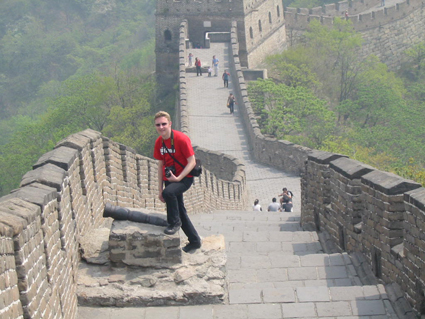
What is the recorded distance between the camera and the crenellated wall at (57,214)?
14.6 ft

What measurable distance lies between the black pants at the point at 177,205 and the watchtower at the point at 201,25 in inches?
1217

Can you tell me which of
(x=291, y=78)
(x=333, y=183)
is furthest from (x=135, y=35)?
(x=333, y=183)

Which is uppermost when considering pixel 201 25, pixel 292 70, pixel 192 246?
pixel 201 25

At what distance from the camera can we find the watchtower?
3788 centimetres

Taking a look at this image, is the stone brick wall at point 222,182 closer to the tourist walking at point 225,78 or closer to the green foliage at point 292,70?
the tourist walking at point 225,78

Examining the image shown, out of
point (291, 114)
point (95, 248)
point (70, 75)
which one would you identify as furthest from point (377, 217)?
point (70, 75)

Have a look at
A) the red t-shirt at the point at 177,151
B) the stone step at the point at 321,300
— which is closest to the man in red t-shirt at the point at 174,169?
the red t-shirt at the point at 177,151

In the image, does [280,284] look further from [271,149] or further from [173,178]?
[271,149]

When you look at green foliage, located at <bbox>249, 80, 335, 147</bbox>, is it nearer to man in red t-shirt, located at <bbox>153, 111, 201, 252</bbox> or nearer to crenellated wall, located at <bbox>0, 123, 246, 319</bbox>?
crenellated wall, located at <bbox>0, 123, 246, 319</bbox>

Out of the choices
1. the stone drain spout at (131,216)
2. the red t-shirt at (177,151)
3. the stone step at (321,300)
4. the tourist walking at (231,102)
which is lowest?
the tourist walking at (231,102)

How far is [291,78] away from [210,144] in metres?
12.1

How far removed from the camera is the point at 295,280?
7.30 m

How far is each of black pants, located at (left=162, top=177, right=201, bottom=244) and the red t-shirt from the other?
0.10 m

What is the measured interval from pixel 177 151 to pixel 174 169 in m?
0.16
